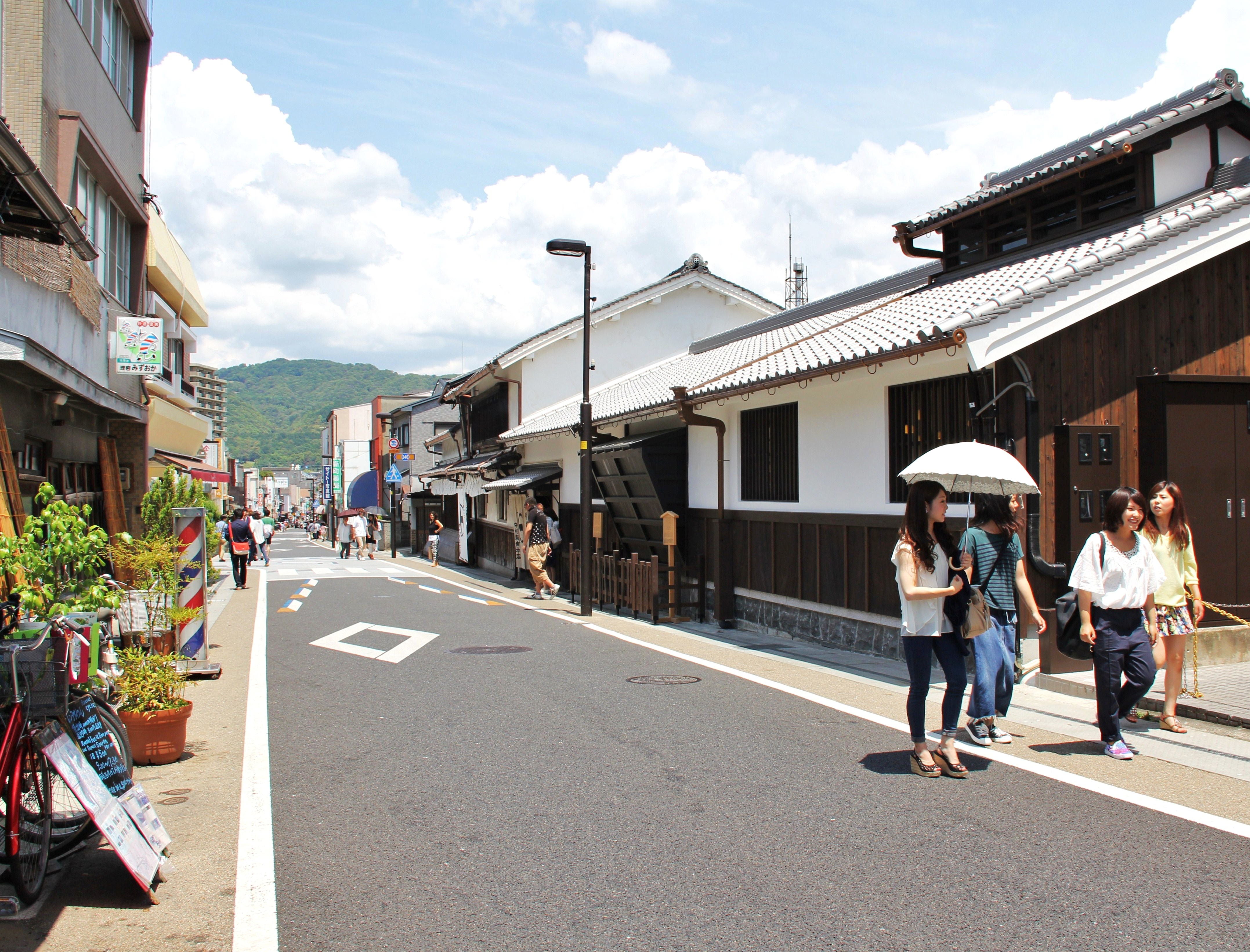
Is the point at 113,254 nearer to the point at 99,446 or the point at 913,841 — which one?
the point at 99,446

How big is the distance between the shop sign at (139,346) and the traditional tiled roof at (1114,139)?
12067 millimetres

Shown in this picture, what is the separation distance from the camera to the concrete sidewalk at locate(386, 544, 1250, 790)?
20.5 ft

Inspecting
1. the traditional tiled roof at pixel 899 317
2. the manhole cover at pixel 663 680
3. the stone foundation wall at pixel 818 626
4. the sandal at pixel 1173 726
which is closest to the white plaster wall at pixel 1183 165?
the traditional tiled roof at pixel 899 317

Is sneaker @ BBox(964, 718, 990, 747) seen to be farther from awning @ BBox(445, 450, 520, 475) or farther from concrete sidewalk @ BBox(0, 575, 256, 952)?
awning @ BBox(445, 450, 520, 475)

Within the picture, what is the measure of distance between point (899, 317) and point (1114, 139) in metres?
3.07

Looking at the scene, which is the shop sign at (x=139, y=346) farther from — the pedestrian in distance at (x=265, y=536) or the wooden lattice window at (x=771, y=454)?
the pedestrian in distance at (x=265, y=536)

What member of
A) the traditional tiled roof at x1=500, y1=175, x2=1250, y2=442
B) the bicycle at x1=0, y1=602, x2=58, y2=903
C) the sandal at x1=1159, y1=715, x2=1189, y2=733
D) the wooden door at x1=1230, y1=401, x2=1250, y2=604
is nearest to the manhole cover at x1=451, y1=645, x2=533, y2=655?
the traditional tiled roof at x1=500, y1=175, x2=1250, y2=442

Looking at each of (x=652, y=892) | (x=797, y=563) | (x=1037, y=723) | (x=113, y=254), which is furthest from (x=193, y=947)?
(x=113, y=254)

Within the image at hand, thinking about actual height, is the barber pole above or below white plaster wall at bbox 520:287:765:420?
below

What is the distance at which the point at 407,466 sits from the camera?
5541cm

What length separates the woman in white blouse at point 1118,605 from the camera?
634cm

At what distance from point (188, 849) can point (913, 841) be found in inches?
153

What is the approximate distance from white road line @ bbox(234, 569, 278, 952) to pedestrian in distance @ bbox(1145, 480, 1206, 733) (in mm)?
6464

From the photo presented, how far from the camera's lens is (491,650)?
38.2 feet
